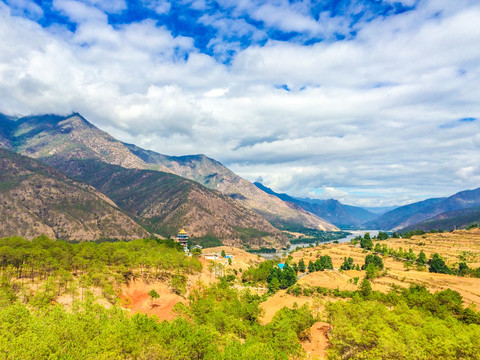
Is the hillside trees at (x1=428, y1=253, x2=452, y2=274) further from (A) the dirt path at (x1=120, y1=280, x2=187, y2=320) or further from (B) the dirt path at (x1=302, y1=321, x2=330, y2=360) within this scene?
(A) the dirt path at (x1=120, y1=280, x2=187, y2=320)

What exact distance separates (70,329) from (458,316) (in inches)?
3173

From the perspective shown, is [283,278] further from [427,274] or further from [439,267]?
[439,267]

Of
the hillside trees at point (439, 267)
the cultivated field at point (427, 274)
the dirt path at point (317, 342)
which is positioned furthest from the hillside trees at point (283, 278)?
the hillside trees at point (439, 267)

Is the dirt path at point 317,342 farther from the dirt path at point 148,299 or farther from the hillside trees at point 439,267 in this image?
the hillside trees at point 439,267

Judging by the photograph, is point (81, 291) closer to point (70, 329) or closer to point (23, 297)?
point (23, 297)

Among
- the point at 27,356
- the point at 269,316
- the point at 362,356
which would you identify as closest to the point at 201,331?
the point at 27,356

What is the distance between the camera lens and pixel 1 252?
246ft

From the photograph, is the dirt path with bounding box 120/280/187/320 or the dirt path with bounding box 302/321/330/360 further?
the dirt path with bounding box 120/280/187/320

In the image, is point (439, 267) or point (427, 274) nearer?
point (427, 274)

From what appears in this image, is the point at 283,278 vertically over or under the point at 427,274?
over

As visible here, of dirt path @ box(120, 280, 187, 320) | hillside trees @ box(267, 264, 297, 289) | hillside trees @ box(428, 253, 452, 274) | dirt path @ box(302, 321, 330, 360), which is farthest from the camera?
hillside trees @ box(428, 253, 452, 274)

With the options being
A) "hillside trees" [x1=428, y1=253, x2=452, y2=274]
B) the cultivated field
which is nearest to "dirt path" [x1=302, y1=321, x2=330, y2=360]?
the cultivated field

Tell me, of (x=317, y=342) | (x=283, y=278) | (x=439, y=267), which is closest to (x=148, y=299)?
(x=317, y=342)

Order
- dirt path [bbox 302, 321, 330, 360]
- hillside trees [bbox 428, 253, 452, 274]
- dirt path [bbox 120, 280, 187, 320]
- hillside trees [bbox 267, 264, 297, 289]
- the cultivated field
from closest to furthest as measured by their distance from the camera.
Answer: dirt path [bbox 302, 321, 330, 360], dirt path [bbox 120, 280, 187, 320], the cultivated field, hillside trees [bbox 267, 264, 297, 289], hillside trees [bbox 428, 253, 452, 274]
